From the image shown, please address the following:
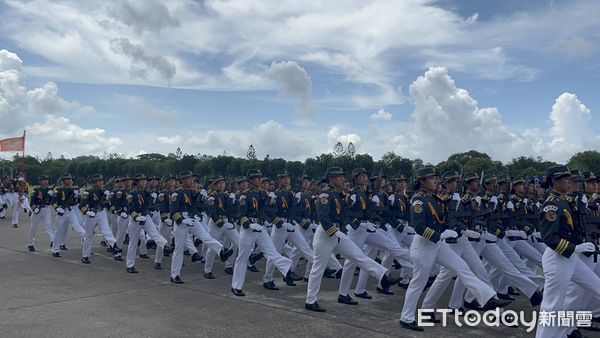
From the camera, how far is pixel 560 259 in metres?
5.53

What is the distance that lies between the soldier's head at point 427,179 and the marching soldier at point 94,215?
27.6ft

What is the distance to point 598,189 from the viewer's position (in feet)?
31.0

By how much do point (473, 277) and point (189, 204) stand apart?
20.0 ft

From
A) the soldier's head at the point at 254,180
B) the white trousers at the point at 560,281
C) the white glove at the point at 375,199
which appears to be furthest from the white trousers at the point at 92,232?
the white trousers at the point at 560,281

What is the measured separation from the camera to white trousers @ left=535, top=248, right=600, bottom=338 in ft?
18.0

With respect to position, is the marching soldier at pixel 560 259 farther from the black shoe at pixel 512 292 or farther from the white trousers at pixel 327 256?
the black shoe at pixel 512 292

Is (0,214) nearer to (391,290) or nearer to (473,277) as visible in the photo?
(391,290)

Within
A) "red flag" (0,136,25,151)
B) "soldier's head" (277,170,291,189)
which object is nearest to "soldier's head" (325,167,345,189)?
"soldier's head" (277,170,291,189)

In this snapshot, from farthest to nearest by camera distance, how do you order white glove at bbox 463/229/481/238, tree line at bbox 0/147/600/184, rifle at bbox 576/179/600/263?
tree line at bbox 0/147/600/184 < white glove at bbox 463/229/481/238 < rifle at bbox 576/179/600/263

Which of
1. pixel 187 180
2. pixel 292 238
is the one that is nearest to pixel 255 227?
pixel 292 238

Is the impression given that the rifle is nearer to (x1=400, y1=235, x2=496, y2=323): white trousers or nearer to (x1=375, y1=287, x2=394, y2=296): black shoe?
(x1=400, y1=235, x2=496, y2=323): white trousers

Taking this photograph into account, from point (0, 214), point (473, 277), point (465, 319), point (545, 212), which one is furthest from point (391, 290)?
point (0, 214)

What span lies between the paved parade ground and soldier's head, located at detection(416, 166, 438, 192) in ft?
6.22

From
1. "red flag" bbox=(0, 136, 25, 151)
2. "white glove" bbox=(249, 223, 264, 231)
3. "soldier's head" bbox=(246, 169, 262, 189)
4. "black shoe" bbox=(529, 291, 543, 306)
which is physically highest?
"red flag" bbox=(0, 136, 25, 151)
